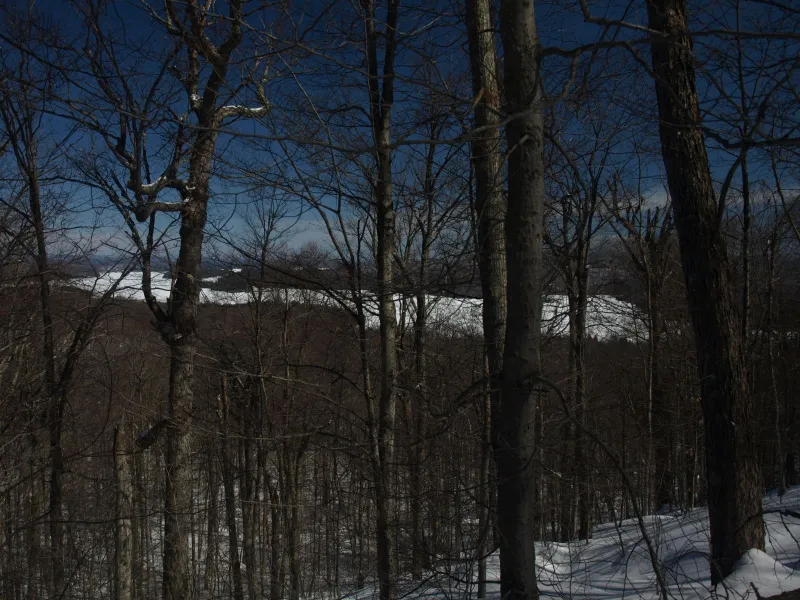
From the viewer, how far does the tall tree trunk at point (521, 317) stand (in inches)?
103

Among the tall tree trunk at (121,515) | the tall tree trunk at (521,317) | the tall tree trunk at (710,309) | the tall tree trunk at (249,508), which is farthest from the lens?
the tall tree trunk at (249,508)

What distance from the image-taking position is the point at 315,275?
5.18 m

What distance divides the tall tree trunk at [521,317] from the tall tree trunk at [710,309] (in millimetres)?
2636

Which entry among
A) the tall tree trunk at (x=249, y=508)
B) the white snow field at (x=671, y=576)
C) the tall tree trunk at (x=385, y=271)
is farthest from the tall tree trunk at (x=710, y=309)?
the tall tree trunk at (x=249, y=508)

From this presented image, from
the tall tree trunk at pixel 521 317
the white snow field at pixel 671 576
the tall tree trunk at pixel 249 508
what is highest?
the tall tree trunk at pixel 521 317

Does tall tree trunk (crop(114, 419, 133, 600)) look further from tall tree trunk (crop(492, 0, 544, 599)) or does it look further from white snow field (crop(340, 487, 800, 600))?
tall tree trunk (crop(492, 0, 544, 599))

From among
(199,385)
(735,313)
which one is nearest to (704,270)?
(735,313)

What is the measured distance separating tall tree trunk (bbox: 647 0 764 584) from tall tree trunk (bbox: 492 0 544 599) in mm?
2636

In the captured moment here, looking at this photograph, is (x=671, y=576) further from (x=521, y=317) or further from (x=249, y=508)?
(x=249, y=508)

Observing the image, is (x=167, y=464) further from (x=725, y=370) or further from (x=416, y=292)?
(x=725, y=370)

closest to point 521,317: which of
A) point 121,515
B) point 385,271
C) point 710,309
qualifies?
point 385,271

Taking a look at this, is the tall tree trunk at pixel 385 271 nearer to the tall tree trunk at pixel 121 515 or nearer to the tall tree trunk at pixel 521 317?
the tall tree trunk at pixel 521 317

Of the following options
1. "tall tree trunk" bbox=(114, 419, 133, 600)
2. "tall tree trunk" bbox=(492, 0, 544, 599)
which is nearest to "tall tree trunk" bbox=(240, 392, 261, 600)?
"tall tree trunk" bbox=(114, 419, 133, 600)

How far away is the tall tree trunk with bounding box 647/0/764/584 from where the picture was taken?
4.81m
